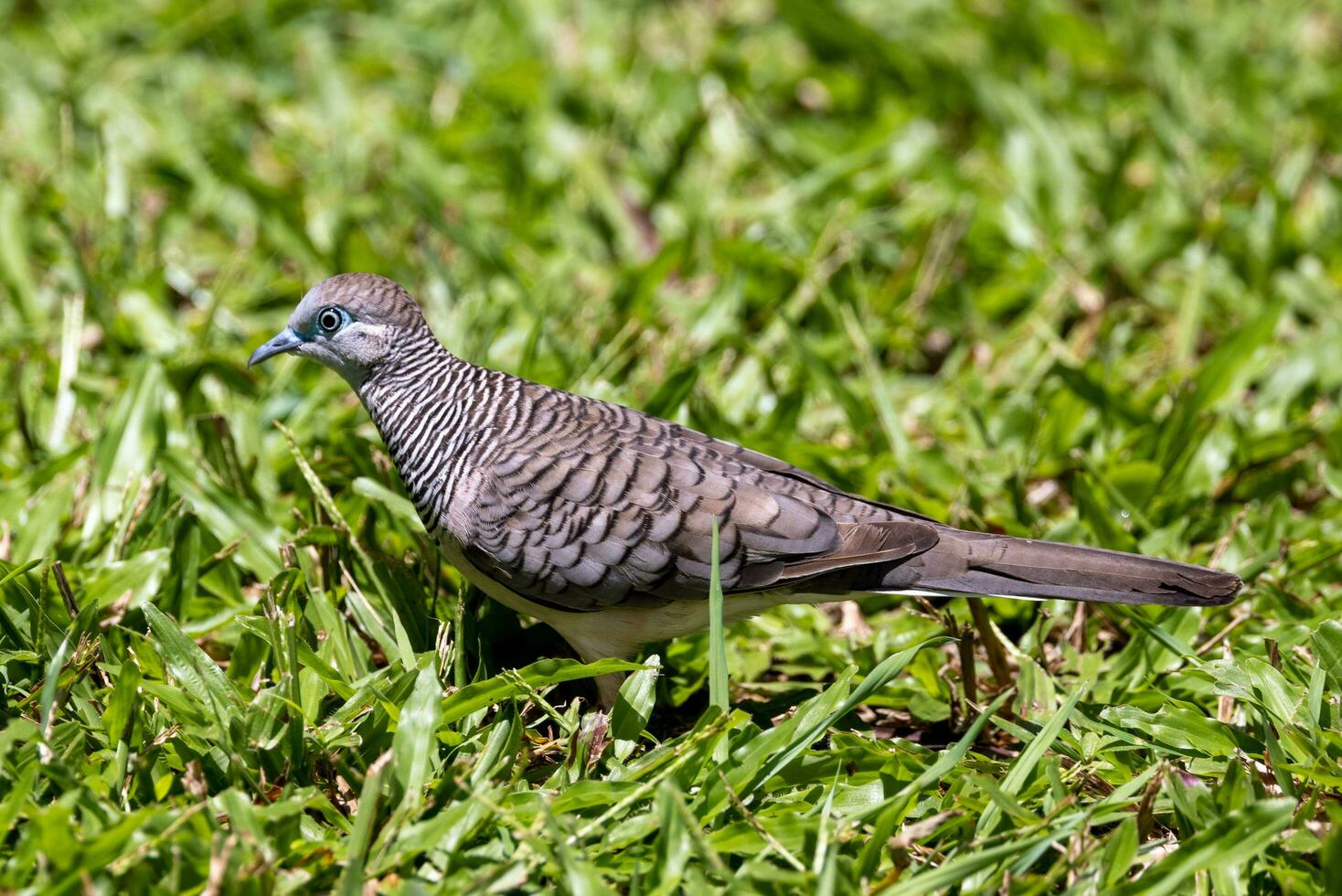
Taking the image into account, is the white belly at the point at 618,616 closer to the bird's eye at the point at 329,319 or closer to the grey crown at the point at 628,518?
the grey crown at the point at 628,518

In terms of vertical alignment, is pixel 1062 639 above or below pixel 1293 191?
below

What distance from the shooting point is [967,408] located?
4.95 m

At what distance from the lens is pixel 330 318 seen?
3.83 m

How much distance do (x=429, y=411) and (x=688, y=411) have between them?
4.16 feet

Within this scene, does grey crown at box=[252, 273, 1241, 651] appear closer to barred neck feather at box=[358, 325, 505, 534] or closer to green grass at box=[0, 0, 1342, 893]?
barred neck feather at box=[358, 325, 505, 534]

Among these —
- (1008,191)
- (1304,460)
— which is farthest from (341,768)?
(1008,191)

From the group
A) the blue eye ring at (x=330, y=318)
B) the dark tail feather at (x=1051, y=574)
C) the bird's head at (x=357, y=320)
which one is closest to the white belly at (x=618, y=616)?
the dark tail feather at (x=1051, y=574)

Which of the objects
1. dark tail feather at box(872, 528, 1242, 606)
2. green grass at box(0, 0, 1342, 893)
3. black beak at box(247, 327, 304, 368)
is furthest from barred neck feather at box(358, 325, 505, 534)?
dark tail feather at box(872, 528, 1242, 606)

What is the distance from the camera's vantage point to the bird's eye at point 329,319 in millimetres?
3818

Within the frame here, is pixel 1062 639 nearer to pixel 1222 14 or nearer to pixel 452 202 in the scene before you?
pixel 452 202

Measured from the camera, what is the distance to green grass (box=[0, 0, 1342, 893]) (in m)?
3.06

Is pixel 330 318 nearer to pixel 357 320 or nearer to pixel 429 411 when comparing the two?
pixel 357 320

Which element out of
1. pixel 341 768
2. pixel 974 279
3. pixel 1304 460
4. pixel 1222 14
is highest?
pixel 1222 14

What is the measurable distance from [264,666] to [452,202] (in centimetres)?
306
